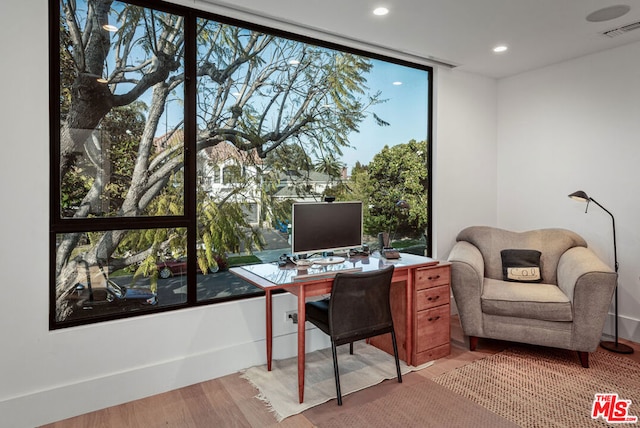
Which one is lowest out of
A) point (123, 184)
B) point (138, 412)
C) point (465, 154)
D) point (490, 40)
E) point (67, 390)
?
point (138, 412)

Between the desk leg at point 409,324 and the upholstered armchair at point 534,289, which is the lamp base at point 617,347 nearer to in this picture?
the upholstered armchair at point 534,289

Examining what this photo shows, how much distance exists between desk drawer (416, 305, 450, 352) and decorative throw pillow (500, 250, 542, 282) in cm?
80

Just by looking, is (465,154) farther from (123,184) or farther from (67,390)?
(67,390)

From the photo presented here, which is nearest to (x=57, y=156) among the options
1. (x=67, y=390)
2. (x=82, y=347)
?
(x=82, y=347)

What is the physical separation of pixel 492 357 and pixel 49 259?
3112mm

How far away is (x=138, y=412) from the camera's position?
2.35 metres

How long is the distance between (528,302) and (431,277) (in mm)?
727

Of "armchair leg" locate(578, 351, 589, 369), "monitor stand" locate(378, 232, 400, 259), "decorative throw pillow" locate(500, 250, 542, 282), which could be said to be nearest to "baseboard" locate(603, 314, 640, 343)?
"decorative throw pillow" locate(500, 250, 542, 282)

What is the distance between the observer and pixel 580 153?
3746 millimetres

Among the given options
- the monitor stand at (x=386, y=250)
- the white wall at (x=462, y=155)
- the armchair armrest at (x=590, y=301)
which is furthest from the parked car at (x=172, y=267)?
the armchair armrest at (x=590, y=301)

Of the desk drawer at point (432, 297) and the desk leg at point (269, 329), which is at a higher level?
the desk drawer at point (432, 297)

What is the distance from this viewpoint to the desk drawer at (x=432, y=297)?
298 cm

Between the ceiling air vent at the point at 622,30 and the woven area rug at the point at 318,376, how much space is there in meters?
2.94

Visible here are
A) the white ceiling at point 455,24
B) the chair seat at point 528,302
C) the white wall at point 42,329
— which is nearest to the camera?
the white wall at point 42,329
